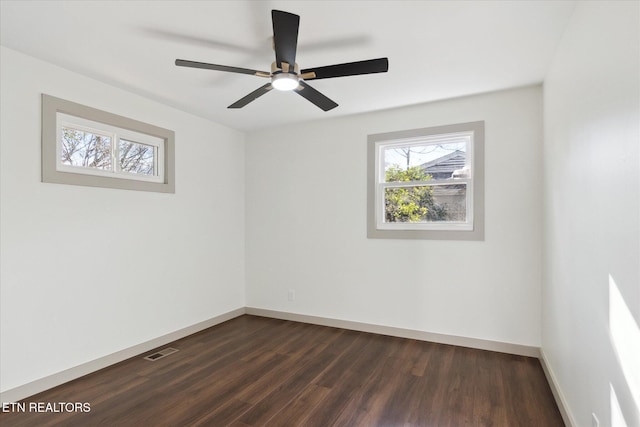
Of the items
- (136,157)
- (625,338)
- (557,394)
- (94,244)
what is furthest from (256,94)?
(557,394)

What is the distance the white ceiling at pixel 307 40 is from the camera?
6.15ft

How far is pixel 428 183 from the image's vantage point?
351 cm

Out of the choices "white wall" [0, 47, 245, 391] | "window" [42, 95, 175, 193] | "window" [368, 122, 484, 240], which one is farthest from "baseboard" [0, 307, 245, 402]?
"window" [368, 122, 484, 240]

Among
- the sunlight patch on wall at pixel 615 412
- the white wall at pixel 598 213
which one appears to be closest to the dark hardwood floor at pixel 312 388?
the white wall at pixel 598 213

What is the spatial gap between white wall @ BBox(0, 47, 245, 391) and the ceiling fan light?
1819mm

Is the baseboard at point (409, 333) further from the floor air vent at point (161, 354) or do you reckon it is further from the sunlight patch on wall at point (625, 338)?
the sunlight patch on wall at point (625, 338)

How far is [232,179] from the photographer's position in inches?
173

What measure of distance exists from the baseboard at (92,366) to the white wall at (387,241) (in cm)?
105

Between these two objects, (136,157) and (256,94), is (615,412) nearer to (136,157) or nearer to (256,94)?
(256,94)

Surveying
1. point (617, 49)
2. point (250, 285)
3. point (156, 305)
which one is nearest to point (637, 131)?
point (617, 49)

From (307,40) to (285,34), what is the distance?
523 millimetres

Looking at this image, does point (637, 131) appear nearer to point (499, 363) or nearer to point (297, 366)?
point (499, 363)

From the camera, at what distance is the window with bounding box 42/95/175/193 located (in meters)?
2.55

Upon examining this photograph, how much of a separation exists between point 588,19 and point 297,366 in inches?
121
